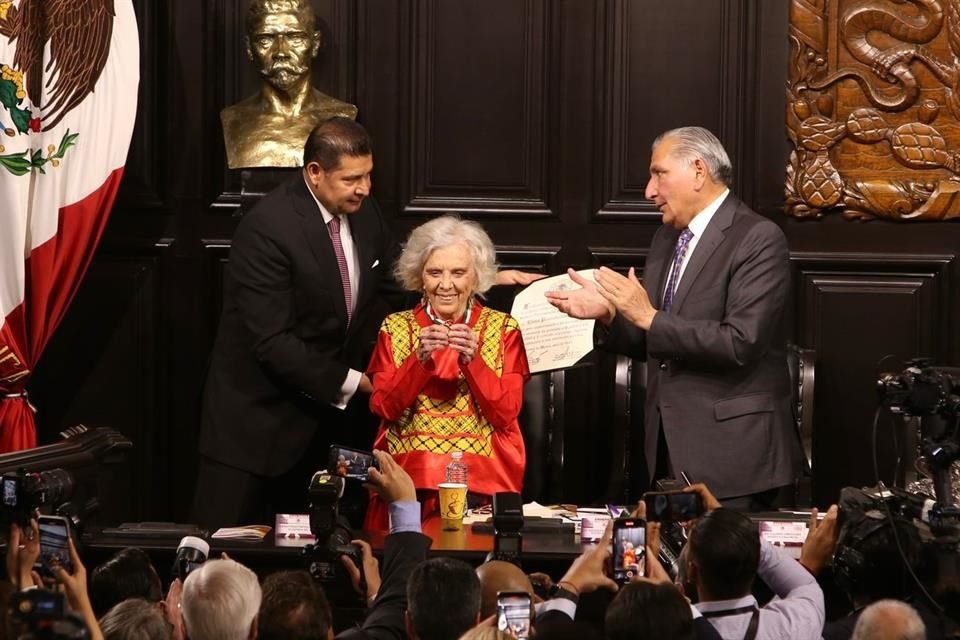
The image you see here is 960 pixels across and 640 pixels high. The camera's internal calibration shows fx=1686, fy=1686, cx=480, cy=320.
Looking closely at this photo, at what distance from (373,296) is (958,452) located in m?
2.67

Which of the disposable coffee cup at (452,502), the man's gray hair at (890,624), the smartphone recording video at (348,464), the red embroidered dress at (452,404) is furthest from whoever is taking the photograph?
→ the red embroidered dress at (452,404)

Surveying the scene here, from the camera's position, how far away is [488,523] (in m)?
4.93

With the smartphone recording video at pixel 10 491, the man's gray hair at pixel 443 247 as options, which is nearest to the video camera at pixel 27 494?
the smartphone recording video at pixel 10 491

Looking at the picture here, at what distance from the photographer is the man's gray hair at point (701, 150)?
559 cm

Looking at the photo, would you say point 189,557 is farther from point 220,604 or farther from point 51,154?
point 51,154

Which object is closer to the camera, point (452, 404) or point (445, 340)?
point (445, 340)

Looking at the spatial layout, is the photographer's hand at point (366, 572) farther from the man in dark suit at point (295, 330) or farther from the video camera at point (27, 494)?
the man in dark suit at point (295, 330)

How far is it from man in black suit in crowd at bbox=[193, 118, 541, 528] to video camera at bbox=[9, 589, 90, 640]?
3.28 metres

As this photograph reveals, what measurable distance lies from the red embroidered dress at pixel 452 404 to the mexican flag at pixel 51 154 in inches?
55.3

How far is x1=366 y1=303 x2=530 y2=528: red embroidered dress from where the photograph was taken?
5418mm

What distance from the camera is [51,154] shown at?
20.4 feet

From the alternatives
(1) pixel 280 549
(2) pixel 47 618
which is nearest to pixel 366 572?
(1) pixel 280 549

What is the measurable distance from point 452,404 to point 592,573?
6.57 feet

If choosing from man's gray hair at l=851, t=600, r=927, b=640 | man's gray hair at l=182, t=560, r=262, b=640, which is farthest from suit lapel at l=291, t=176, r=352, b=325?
man's gray hair at l=851, t=600, r=927, b=640
